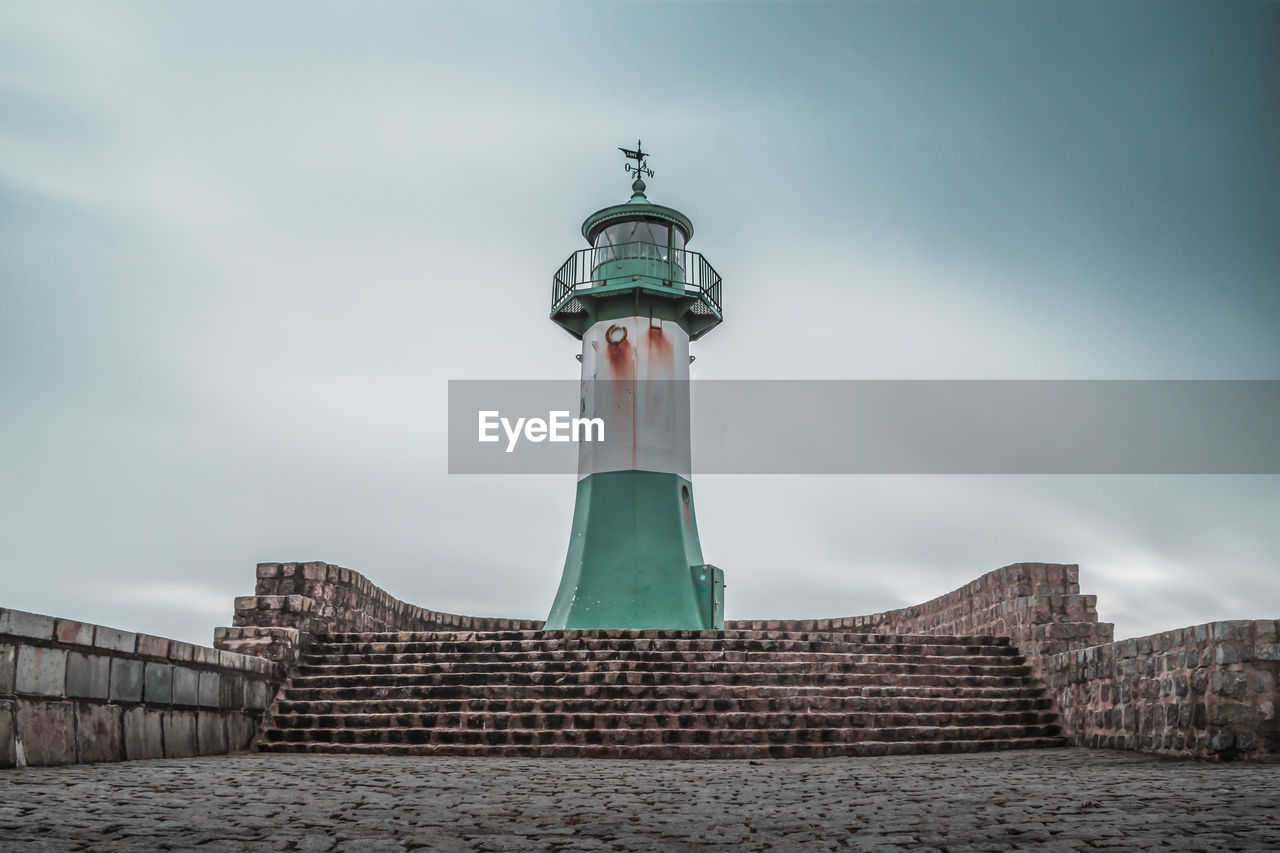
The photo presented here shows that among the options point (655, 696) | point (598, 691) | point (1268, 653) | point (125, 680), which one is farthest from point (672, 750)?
point (1268, 653)

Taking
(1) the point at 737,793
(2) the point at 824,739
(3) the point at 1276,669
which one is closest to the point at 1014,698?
(2) the point at 824,739

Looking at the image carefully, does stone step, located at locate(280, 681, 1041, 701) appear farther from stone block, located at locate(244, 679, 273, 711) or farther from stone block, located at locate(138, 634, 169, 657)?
stone block, located at locate(138, 634, 169, 657)

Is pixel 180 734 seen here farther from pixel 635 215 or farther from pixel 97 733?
pixel 635 215

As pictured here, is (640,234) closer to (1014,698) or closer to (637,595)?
(637,595)

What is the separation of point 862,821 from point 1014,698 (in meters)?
6.58

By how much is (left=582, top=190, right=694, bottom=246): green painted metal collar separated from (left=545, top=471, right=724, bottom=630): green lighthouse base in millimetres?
4010

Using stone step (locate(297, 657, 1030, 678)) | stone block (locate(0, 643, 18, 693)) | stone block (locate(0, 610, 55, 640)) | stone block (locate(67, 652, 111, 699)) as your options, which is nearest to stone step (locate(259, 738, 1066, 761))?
stone step (locate(297, 657, 1030, 678))

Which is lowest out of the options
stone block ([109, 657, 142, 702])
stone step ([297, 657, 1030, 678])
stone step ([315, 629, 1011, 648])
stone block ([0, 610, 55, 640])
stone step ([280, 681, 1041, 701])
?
stone step ([280, 681, 1041, 701])

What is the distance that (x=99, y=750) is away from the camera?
7.10 meters

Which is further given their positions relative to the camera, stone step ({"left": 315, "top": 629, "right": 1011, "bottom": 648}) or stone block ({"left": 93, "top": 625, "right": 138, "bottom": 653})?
stone step ({"left": 315, "top": 629, "right": 1011, "bottom": 648})

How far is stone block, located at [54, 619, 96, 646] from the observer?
675cm

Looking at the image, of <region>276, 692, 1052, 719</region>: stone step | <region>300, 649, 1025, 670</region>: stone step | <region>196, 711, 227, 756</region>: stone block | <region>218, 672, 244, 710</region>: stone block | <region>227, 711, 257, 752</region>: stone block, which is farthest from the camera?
<region>300, 649, 1025, 670</region>: stone step

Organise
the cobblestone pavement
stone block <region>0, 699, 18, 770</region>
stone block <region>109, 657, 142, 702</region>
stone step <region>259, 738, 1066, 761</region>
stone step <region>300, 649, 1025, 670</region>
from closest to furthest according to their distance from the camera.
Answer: the cobblestone pavement
stone block <region>0, 699, 18, 770</region>
stone block <region>109, 657, 142, 702</region>
stone step <region>259, 738, 1066, 761</region>
stone step <region>300, 649, 1025, 670</region>

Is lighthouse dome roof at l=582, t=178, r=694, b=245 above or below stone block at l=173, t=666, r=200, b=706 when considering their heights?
above
